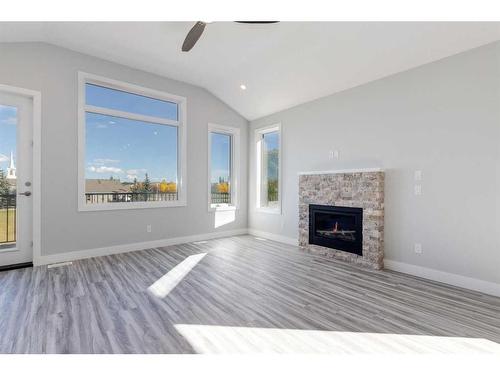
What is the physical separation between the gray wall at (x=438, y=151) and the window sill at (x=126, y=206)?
10.4 ft

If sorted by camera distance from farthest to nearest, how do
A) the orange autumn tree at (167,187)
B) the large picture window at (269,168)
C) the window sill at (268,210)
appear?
the large picture window at (269,168)
the window sill at (268,210)
the orange autumn tree at (167,187)

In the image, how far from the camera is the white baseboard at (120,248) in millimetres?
3768

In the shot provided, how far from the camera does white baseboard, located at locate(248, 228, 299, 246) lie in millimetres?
5086

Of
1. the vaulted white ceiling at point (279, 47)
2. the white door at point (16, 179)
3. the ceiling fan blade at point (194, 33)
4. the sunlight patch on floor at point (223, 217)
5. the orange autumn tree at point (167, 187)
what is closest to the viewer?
the ceiling fan blade at point (194, 33)

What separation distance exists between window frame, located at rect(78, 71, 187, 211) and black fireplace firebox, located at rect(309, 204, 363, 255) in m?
2.56

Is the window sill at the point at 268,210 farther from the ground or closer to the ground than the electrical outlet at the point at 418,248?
farther from the ground

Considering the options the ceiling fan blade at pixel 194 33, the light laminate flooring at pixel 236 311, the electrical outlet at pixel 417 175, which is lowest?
the light laminate flooring at pixel 236 311

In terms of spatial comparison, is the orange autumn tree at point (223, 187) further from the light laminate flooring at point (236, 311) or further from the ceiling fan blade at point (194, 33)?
the ceiling fan blade at point (194, 33)

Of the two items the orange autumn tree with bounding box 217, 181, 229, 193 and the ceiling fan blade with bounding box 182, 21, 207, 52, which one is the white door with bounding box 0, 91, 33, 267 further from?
the orange autumn tree with bounding box 217, 181, 229, 193

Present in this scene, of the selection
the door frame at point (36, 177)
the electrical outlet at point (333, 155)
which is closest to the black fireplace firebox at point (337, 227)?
the electrical outlet at point (333, 155)

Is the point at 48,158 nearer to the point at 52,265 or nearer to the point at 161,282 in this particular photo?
the point at 52,265

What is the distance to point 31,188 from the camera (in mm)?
3719

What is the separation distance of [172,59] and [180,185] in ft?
7.43

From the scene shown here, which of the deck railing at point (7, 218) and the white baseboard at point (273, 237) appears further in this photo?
the white baseboard at point (273, 237)
